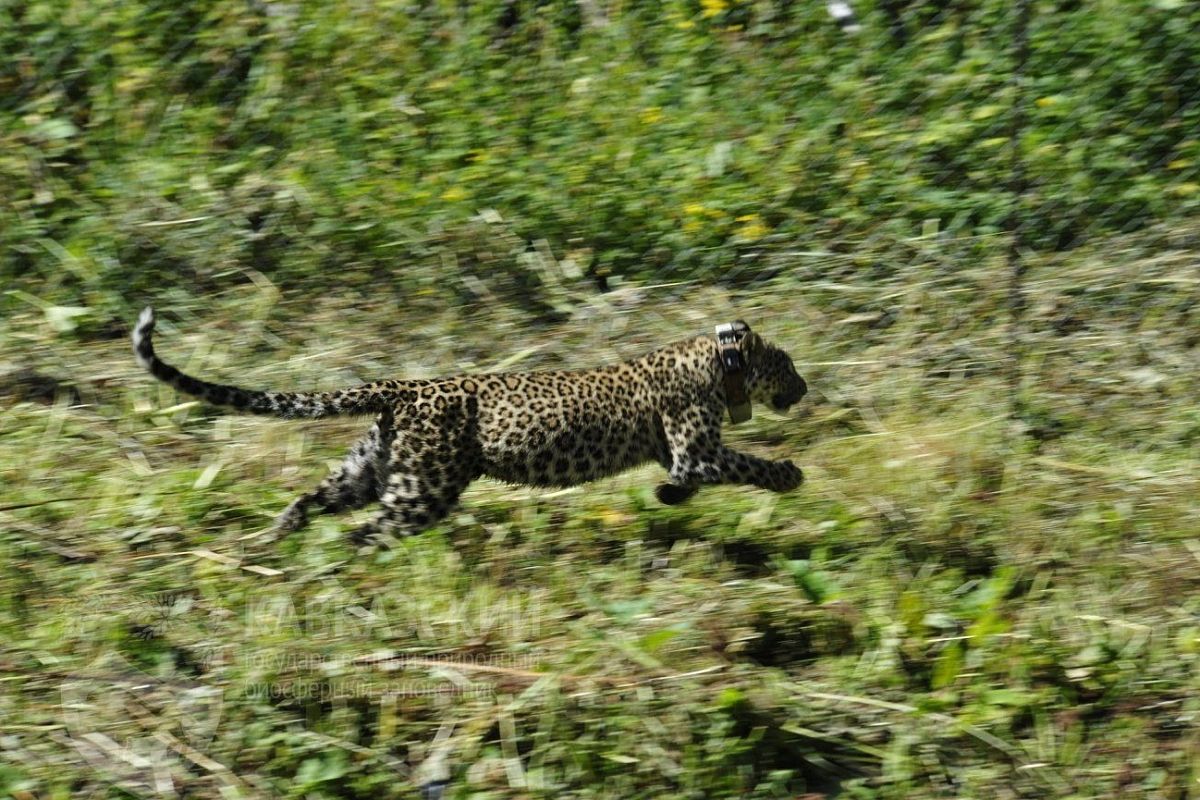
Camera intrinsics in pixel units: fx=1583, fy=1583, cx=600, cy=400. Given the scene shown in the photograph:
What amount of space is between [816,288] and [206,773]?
4430 millimetres

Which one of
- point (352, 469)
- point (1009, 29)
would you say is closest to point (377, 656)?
point (352, 469)

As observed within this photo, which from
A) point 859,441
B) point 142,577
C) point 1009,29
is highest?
point 1009,29

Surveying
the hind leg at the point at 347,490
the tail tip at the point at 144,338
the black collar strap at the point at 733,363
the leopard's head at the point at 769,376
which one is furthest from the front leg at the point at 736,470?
the tail tip at the point at 144,338

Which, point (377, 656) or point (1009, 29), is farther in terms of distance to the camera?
point (1009, 29)

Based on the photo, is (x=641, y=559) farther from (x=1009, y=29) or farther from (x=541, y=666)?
(x=1009, y=29)

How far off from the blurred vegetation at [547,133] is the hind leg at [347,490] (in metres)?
2.17

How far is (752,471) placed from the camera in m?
6.59

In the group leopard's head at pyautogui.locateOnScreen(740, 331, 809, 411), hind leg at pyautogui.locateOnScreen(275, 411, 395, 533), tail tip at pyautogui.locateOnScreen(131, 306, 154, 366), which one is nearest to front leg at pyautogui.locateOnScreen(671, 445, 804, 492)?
leopard's head at pyautogui.locateOnScreen(740, 331, 809, 411)

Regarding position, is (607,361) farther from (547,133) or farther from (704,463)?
(547,133)

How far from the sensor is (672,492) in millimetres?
6730

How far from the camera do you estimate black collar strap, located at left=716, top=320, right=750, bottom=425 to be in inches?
268

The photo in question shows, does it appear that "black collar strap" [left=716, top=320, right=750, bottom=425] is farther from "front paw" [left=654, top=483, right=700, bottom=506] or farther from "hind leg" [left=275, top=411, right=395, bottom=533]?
"hind leg" [left=275, top=411, right=395, bottom=533]

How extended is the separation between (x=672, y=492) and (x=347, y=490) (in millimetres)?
1366

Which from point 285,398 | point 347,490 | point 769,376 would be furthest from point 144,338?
point 769,376
